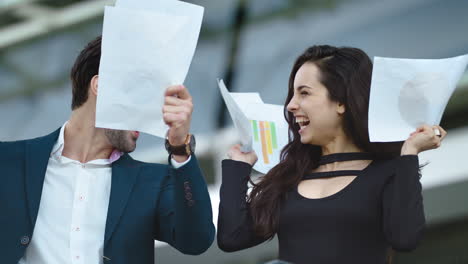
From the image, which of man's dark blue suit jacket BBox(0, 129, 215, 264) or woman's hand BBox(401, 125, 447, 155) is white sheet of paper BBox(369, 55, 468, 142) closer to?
woman's hand BBox(401, 125, 447, 155)

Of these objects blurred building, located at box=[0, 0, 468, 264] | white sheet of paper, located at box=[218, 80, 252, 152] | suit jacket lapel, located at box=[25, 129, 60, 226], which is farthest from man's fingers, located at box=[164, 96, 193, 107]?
blurred building, located at box=[0, 0, 468, 264]

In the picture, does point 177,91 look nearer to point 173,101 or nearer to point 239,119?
point 173,101

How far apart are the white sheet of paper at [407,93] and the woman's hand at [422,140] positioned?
15 mm

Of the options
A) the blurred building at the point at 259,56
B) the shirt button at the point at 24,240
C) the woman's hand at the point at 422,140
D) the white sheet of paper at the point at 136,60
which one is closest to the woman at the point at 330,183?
the woman's hand at the point at 422,140

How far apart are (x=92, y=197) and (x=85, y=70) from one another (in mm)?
349

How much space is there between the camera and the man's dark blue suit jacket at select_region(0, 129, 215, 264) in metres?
1.90

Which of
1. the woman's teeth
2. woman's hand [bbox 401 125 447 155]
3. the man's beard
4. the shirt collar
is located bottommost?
the shirt collar

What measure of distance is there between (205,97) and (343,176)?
3.82 metres

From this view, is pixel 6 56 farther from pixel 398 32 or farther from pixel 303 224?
pixel 303 224

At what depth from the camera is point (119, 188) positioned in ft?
6.63

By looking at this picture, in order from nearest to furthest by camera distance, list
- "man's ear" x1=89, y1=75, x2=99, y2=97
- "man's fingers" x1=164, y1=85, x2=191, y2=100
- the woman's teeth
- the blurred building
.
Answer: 1. "man's fingers" x1=164, y1=85, x2=191, y2=100
2. the woman's teeth
3. "man's ear" x1=89, y1=75, x2=99, y2=97
4. the blurred building

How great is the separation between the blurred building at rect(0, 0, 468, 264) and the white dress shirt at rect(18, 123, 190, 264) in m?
3.34

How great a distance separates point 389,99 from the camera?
1.82 m

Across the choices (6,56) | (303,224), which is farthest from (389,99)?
(6,56)
